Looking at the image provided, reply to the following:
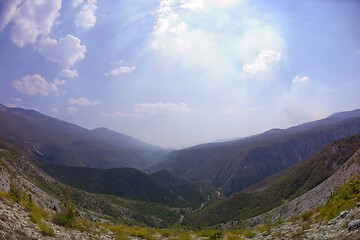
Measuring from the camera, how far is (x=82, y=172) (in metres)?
164

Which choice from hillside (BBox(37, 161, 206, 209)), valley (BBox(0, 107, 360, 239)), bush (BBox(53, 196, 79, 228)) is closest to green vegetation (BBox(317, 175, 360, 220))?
valley (BBox(0, 107, 360, 239))

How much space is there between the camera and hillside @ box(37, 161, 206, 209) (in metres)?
152

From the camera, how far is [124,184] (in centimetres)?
16925

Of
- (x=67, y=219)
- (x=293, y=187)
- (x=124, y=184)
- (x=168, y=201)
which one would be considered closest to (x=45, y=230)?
(x=67, y=219)

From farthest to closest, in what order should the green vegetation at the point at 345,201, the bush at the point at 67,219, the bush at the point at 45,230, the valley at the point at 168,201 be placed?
the valley at the point at 168,201
the bush at the point at 67,219
the green vegetation at the point at 345,201
the bush at the point at 45,230

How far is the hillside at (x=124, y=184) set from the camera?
500 feet

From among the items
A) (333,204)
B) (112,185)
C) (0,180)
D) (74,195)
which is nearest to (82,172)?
(112,185)

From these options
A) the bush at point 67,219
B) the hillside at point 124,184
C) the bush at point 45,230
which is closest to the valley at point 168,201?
the bush at point 45,230

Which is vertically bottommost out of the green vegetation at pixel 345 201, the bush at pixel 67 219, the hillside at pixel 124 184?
the hillside at pixel 124 184

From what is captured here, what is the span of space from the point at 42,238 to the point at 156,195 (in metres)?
172

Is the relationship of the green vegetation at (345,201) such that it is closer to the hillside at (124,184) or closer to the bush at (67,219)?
the bush at (67,219)

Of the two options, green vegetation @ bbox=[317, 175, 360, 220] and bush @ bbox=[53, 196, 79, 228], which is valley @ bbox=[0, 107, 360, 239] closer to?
green vegetation @ bbox=[317, 175, 360, 220]

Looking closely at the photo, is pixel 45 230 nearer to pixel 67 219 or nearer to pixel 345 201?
pixel 67 219

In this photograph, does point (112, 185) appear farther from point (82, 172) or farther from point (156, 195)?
point (156, 195)
